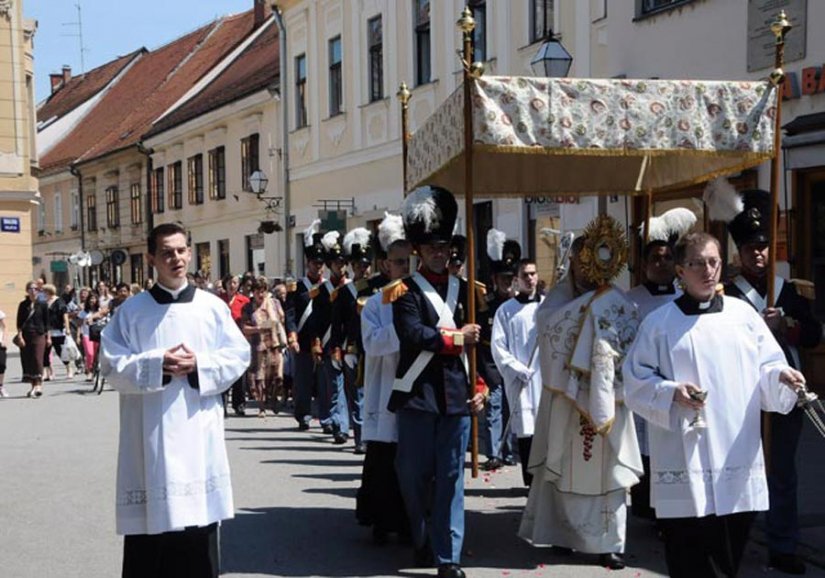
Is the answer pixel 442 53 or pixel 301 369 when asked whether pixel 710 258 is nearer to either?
pixel 301 369

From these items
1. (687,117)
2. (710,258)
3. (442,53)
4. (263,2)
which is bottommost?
(710,258)

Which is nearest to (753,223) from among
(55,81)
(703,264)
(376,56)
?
(703,264)

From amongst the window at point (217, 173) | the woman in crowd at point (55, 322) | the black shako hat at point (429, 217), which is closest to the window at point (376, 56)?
the woman in crowd at point (55, 322)

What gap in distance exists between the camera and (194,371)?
5.54m

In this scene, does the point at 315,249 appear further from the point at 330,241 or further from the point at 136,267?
the point at 136,267

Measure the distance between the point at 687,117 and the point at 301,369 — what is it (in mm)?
7601

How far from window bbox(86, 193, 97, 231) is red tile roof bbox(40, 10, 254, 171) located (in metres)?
1.67

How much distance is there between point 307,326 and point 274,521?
4.51 meters

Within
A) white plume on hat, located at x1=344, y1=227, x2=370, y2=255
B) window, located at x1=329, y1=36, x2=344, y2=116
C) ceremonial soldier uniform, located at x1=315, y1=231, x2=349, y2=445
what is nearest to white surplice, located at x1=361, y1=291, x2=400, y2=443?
white plume on hat, located at x1=344, y1=227, x2=370, y2=255

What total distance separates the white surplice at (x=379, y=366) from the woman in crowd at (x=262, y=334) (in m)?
7.32

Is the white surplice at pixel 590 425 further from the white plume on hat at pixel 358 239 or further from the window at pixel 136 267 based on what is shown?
the window at pixel 136 267

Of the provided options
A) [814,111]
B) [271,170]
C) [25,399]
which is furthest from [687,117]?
[271,170]

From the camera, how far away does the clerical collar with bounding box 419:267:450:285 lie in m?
6.88

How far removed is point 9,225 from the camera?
107ft
